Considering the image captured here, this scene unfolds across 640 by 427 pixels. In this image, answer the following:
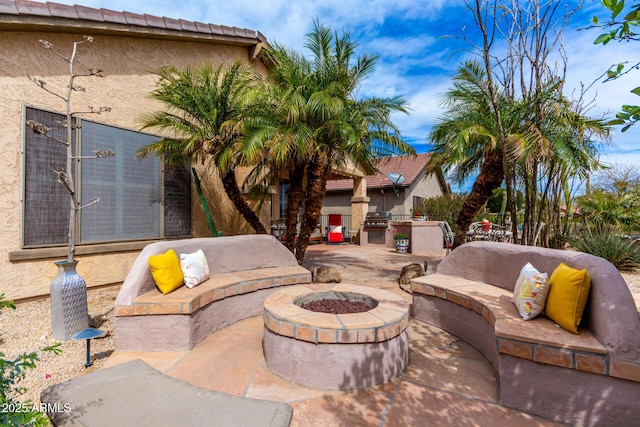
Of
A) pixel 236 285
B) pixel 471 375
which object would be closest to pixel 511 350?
pixel 471 375

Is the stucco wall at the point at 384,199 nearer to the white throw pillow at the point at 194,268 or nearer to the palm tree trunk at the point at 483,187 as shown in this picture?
the palm tree trunk at the point at 483,187

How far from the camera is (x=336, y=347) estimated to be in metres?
2.59

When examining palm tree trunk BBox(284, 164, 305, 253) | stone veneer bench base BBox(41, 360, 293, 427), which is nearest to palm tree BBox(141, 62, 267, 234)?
palm tree trunk BBox(284, 164, 305, 253)

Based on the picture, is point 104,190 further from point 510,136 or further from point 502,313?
point 510,136

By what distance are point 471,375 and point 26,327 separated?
561 centimetres

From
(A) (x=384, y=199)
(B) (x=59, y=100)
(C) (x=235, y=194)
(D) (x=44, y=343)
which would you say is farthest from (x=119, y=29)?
(A) (x=384, y=199)

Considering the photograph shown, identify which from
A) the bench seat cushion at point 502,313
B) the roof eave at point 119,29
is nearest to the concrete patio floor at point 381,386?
the bench seat cushion at point 502,313

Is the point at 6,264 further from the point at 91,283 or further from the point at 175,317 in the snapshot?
the point at 175,317

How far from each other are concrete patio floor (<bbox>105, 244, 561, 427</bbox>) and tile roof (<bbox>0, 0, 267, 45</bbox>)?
556 cm

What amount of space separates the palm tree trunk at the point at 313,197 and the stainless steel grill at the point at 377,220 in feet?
24.2

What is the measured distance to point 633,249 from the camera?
683 centimetres

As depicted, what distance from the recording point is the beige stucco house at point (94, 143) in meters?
4.90

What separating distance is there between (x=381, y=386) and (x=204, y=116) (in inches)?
237

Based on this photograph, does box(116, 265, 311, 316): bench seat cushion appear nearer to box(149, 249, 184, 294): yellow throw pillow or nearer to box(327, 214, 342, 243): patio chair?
box(149, 249, 184, 294): yellow throw pillow
